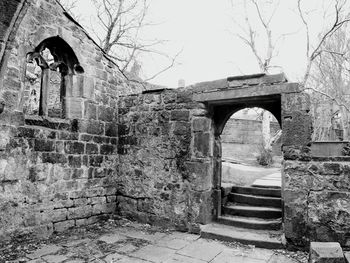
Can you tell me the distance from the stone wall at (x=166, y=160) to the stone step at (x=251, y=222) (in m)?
0.35

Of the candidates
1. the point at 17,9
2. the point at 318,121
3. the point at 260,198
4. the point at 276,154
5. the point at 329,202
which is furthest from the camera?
the point at 318,121

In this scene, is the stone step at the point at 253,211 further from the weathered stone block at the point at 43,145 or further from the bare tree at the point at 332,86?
the bare tree at the point at 332,86

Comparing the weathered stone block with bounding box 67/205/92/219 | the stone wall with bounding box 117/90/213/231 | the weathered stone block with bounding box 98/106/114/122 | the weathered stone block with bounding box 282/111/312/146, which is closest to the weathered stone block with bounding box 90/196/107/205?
the weathered stone block with bounding box 67/205/92/219

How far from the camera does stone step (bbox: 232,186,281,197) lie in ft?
19.6

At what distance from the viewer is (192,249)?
4.32 metres

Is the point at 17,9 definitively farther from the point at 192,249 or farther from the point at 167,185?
the point at 167,185

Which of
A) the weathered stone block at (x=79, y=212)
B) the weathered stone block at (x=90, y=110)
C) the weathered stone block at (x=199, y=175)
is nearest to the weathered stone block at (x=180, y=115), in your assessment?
the weathered stone block at (x=199, y=175)

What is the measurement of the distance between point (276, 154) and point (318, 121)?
3.45m

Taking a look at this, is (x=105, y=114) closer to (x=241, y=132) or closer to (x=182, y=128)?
(x=182, y=128)

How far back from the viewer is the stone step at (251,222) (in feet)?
16.3

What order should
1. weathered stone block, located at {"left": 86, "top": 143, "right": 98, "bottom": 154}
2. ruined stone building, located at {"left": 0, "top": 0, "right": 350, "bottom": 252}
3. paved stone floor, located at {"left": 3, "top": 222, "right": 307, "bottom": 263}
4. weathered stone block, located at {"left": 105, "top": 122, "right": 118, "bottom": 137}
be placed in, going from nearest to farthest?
paved stone floor, located at {"left": 3, "top": 222, "right": 307, "bottom": 263} < ruined stone building, located at {"left": 0, "top": 0, "right": 350, "bottom": 252} < weathered stone block, located at {"left": 86, "top": 143, "right": 98, "bottom": 154} < weathered stone block, located at {"left": 105, "top": 122, "right": 118, "bottom": 137}

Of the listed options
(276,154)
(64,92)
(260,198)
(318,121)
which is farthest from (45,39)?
(318,121)

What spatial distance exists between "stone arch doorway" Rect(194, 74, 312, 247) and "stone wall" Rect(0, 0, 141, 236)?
2127mm

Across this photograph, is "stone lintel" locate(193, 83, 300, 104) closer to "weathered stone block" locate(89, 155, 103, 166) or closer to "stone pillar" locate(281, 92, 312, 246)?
"stone pillar" locate(281, 92, 312, 246)
